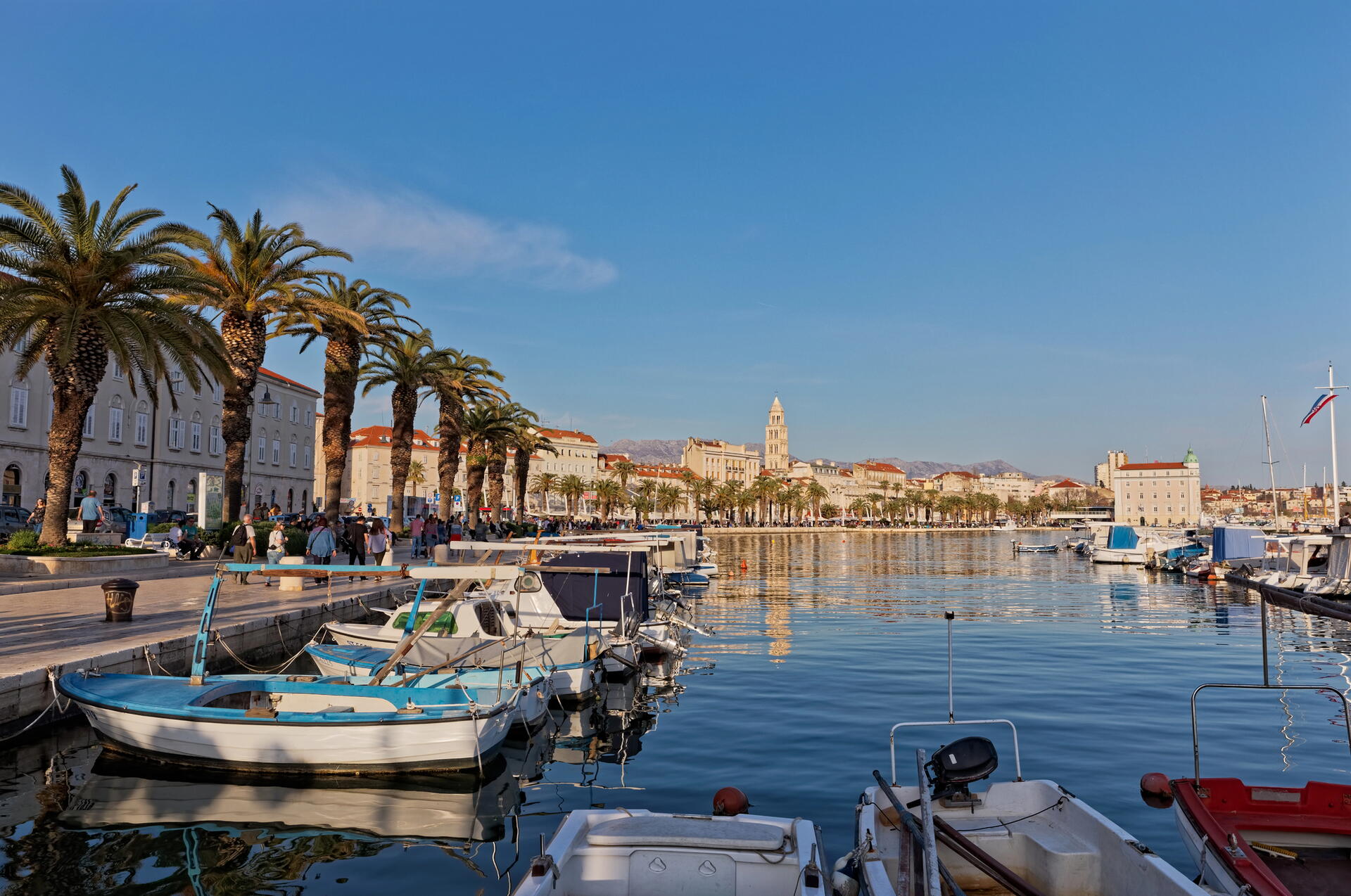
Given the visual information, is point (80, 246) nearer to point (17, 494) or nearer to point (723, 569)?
point (17, 494)

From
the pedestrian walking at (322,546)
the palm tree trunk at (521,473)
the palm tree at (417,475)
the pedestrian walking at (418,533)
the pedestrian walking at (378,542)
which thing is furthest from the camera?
the palm tree at (417,475)

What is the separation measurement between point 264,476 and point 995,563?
60.7 meters

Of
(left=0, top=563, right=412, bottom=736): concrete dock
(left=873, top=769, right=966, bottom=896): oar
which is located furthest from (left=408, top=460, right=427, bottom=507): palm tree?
(left=873, top=769, right=966, bottom=896): oar

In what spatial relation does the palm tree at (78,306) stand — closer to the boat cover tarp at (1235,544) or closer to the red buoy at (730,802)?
the red buoy at (730,802)

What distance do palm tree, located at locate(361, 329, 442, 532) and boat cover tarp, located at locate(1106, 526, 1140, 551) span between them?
179 feet

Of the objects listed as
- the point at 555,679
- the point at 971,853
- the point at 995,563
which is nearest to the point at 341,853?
the point at 971,853

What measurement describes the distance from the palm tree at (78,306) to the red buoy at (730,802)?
76.0ft

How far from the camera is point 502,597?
19359mm

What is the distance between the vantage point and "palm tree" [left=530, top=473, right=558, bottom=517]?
149 m

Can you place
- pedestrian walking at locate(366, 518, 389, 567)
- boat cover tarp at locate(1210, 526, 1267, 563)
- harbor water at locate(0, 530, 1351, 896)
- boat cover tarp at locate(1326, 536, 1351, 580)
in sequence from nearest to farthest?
harbor water at locate(0, 530, 1351, 896) < pedestrian walking at locate(366, 518, 389, 567) < boat cover tarp at locate(1326, 536, 1351, 580) < boat cover tarp at locate(1210, 526, 1267, 563)

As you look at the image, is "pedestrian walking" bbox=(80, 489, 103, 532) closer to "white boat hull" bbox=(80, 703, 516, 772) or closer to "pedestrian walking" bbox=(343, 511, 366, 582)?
"pedestrian walking" bbox=(343, 511, 366, 582)

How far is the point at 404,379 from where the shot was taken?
45.5m

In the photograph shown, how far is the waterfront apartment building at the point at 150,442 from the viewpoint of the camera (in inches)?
2101

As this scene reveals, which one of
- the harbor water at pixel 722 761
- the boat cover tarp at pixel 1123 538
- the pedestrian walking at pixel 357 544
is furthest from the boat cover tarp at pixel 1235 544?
→ the pedestrian walking at pixel 357 544
